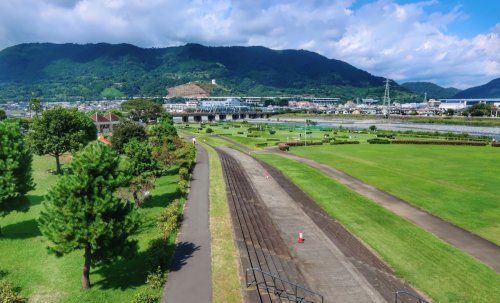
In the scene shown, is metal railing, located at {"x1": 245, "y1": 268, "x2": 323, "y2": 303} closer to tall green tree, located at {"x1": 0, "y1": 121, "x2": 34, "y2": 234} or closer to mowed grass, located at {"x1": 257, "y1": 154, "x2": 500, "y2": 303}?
mowed grass, located at {"x1": 257, "y1": 154, "x2": 500, "y2": 303}

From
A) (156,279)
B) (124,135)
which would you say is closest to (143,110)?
(124,135)

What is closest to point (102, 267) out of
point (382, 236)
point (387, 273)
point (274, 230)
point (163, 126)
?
point (274, 230)

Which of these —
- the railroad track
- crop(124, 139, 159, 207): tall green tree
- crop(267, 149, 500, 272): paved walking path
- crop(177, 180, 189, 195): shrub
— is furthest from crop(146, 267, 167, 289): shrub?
crop(267, 149, 500, 272): paved walking path

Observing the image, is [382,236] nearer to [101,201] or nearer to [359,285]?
[359,285]

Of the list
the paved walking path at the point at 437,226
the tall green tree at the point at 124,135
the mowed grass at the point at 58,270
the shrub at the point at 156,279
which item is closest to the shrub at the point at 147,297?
the shrub at the point at 156,279

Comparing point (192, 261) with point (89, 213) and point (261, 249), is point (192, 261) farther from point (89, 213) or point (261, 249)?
point (89, 213)

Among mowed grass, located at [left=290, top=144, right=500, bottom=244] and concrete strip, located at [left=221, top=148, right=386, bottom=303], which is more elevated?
mowed grass, located at [left=290, top=144, right=500, bottom=244]
